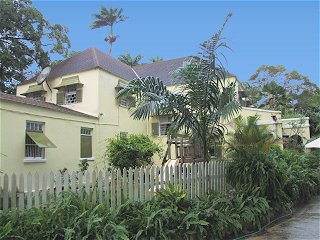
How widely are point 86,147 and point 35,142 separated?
3.95 meters

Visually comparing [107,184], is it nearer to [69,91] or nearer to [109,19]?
[69,91]

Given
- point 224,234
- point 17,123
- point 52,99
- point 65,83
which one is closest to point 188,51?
point 224,234

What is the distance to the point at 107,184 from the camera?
541 cm

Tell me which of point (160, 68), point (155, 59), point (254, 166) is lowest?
point (254, 166)

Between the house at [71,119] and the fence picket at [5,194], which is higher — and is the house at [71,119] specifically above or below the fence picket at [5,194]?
above

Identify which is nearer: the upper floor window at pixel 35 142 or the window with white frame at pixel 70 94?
the upper floor window at pixel 35 142

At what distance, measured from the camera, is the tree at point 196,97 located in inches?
298

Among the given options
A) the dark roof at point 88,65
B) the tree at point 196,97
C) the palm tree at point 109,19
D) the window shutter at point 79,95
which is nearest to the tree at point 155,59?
the palm tree at point 109,19

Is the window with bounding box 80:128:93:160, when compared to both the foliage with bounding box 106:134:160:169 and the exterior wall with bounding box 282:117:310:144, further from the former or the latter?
the exterior wall with bounding box 282:117:310:144

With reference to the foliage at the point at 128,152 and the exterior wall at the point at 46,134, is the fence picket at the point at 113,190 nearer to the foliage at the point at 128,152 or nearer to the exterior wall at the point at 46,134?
the exterior wall at the point at 46,134

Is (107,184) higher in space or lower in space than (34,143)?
lower

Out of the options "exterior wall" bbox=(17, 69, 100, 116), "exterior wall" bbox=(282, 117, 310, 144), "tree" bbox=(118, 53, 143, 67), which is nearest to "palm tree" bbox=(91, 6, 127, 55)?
"tree" bbox=(118, 53, 143, 67)

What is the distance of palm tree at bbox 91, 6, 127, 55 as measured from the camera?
40.6 m

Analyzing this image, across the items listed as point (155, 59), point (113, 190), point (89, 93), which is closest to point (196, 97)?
point (113, 190)
